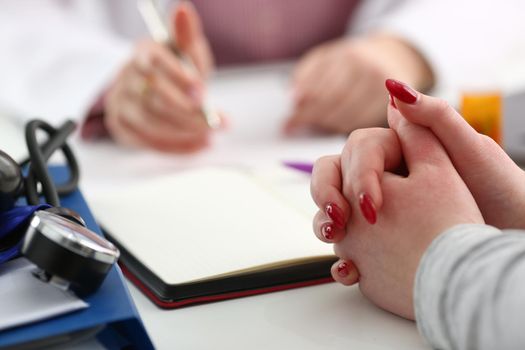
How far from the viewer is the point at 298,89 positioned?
105cm

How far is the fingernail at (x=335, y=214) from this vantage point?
44 centimetres

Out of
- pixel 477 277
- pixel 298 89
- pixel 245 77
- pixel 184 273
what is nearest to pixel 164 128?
pixel 298 89

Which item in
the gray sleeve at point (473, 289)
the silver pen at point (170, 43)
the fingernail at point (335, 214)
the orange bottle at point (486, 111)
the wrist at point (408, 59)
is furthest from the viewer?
the wrist at point (408, 59)

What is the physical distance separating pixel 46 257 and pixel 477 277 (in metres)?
0.21

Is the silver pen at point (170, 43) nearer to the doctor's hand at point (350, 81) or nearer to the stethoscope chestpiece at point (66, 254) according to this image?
the doctor's hand at point (350, 81)

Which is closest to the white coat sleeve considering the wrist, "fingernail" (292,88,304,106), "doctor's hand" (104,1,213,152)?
"doctor's hand" (104,1,213,152)

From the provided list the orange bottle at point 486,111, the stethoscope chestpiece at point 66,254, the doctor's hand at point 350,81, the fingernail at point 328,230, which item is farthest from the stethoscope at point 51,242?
the doctor's hand at point 350,81

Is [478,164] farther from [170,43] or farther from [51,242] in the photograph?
[170,43]

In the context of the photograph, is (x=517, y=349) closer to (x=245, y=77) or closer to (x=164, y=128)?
(x=164, y=128)

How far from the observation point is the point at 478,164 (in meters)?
0.44

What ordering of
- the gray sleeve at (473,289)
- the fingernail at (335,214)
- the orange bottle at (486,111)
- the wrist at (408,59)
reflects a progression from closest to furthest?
the gray sleeve at (473,289) → the fingernail at (335,214) → the orange bottle at (486,111) → the wrist at (408,59)

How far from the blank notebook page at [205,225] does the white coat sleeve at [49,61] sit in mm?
403

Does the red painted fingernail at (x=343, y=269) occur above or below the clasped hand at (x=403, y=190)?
below

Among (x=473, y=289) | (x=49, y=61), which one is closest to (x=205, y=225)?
(x=473, y=289)
